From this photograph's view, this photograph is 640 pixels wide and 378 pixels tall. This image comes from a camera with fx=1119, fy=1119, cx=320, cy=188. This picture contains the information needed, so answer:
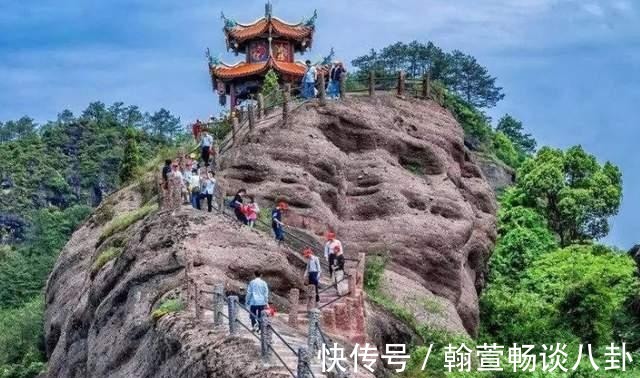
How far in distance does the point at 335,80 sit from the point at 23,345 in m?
16.3

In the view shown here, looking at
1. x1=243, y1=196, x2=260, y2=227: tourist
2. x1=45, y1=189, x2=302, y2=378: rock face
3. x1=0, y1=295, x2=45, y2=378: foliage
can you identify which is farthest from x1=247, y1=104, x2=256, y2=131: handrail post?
x1=0, y1=295, x2=45, y2=378: foliage

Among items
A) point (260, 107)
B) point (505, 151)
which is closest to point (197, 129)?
point (260, 107)

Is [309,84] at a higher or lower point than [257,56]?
lower

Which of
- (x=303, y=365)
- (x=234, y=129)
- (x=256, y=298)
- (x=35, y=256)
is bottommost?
(x=303, y=365)

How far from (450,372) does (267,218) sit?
26.6 feet

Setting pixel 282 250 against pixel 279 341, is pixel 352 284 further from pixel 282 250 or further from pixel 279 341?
pixel 279 341

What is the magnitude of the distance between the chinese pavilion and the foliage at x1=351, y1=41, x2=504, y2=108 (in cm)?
2444

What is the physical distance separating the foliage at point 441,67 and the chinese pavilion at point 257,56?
2444 cm

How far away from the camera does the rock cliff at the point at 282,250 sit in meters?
24.9

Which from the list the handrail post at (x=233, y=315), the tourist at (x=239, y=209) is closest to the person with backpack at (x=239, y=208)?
the tourist at (x=239, y=209)

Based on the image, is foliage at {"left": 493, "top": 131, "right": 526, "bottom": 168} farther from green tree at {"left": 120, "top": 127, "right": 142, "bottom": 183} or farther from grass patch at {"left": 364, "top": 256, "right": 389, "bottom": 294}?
grass patch at {"left": 364, "top": 256, "right": 389, "bottom": 294}

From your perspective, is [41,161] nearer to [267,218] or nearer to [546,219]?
[546,219]

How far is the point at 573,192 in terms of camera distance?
48062 millimetres

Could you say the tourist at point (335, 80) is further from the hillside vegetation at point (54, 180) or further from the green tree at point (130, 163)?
the hillside vegetation at point (54, 180)
